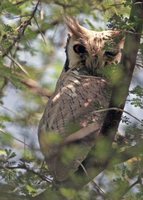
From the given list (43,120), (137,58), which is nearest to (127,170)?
(137,58)

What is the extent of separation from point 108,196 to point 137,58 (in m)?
0.92

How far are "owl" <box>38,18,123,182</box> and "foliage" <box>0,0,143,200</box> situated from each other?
0.34 feet

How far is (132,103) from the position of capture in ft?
9.52

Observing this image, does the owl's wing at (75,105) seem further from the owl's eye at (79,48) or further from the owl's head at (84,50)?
the owl's eye at (79,48)

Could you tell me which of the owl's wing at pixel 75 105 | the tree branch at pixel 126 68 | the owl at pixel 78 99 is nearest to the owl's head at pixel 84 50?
the owl at pixel 78 99

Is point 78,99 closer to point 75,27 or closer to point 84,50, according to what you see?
point 84,50

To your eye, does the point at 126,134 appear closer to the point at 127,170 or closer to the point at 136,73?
the point at 127,170

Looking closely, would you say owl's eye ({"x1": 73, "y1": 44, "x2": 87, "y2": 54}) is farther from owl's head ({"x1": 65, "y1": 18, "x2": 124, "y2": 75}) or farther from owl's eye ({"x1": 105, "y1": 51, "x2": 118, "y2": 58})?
owl's eye ({"x1": 105, "y1": 51, "x2": 118, "y2": 58})

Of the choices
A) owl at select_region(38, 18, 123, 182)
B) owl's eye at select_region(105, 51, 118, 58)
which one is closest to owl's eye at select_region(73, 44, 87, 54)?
owl at select_region(38, 18, 123, 182)

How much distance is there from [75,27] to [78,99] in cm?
97

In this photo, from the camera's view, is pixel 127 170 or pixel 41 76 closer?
pixel 127 170

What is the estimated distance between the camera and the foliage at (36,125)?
7.95 feet

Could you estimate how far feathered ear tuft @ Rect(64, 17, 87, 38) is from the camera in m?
4.93

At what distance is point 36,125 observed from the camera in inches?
148
